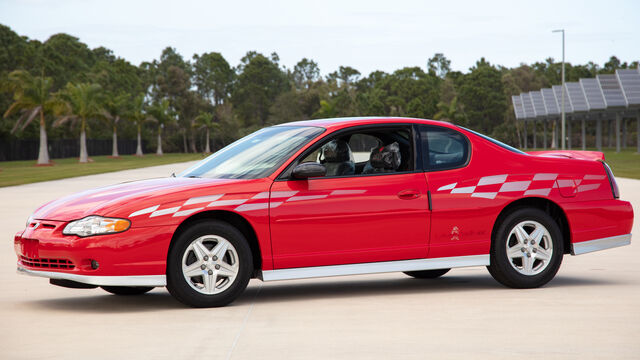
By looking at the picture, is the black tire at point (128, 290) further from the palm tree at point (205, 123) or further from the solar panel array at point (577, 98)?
the palm tree at point (205, 123)

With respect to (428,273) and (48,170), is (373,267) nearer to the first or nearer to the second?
(428,273)

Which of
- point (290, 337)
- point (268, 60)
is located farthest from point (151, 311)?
point (268, 60)

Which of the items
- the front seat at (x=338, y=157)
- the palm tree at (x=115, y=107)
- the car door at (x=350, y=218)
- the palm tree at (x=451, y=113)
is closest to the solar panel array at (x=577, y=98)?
the palm tree at (x=451, y=113)

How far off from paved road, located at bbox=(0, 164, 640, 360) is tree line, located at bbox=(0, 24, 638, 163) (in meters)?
64.1

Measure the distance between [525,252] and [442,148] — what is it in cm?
126

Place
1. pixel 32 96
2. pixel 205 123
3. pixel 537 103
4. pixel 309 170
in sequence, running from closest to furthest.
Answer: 1. pixel 309 170
2. pixel 32 96
3. pixel 537 103
4. pixel 205 123

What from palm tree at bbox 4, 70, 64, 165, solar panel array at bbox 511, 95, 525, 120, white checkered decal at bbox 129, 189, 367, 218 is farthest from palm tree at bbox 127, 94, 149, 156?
white checkered decal at bbox 129, 189, 367, 218

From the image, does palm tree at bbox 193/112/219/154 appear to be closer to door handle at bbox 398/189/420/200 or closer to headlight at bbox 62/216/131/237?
door handle at bbox 398/189/420/200

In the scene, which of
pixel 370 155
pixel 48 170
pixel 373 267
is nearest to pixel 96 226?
pixel 373 267

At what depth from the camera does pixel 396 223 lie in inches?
297

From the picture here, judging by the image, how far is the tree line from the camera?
86812 mm

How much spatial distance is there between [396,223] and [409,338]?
179 centimetres

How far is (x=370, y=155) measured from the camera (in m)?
8.05

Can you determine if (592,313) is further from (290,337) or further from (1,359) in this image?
(1,359)
